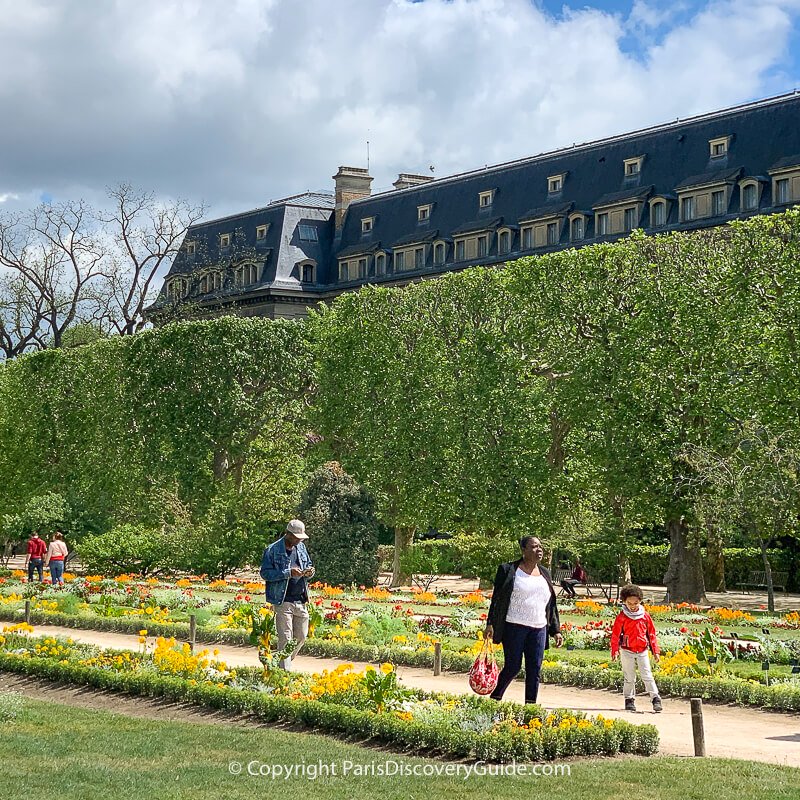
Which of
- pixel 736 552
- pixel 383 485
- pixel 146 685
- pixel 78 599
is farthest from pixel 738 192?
pixel 146 685

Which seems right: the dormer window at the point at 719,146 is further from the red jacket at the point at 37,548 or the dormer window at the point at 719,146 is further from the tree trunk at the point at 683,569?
the red jacket at the point at 37,548

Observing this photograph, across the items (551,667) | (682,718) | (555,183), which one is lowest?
(682,718)

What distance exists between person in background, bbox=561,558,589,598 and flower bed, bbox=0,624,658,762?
762 inches

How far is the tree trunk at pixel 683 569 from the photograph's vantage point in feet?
111

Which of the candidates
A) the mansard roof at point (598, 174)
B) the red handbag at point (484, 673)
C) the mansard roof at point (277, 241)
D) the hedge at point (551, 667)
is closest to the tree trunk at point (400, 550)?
the hedge at point (551, 667)

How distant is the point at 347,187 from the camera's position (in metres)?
83.3

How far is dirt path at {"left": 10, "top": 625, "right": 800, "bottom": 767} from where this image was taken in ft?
41.2

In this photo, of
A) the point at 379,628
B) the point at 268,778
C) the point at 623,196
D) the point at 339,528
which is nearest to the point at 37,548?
the point at 339,528

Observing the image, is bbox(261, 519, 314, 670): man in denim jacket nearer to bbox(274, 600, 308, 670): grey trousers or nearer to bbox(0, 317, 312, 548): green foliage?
bbox(274, 600, 308, 670): grey trousers

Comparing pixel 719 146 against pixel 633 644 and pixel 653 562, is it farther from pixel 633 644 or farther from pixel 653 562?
pixel 633 644

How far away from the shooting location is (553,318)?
37.8 metres

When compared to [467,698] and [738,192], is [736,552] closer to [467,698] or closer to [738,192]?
[738,192]

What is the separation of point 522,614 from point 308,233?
232ft

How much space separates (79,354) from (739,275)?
91.6 ft
